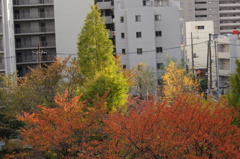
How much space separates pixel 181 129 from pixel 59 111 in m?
5.29

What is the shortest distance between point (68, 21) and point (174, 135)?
34639 millimetres

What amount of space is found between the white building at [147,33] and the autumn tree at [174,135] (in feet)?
104

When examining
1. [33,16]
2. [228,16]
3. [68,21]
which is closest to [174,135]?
[68,21]

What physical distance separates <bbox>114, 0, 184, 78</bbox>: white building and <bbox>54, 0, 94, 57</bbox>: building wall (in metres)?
3.95

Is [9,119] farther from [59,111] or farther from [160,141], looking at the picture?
[160,141]

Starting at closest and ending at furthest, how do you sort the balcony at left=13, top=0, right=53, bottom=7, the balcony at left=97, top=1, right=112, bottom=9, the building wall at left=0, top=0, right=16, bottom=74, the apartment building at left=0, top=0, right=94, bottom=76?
the building wall at left=0, top=0, right=16, bottom=74 → the apartment building at left=0, top=0, right=94, bottom=76 → the balcony at left=13, top=0, right=53, bottom=7 → the balcony at left=97, top=1, right=112, bottom=9

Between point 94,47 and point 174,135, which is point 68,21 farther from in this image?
point 174,135

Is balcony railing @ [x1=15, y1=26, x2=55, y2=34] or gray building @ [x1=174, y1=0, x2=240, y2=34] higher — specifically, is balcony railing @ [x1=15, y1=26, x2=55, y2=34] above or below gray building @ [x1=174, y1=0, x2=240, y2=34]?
below

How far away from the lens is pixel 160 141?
13156mm

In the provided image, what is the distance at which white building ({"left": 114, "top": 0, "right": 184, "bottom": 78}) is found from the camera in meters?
45.9

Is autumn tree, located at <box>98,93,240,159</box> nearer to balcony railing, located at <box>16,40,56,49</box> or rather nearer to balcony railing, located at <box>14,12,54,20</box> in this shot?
balcony railing, located at <box>16,40,56,49</box>

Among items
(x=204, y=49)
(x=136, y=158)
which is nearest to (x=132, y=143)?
(x=136, y=158)

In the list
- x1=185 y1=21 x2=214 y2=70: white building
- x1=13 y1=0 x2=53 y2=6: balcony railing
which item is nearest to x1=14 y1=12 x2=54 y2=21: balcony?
x1=13 y1=0 x2=53 y2=6: balcony railing

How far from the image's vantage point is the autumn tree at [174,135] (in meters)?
13.2
